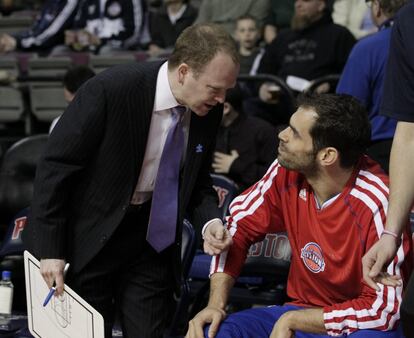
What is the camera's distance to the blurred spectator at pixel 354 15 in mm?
8094

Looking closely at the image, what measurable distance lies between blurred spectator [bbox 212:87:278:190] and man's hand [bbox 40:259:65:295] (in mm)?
2817

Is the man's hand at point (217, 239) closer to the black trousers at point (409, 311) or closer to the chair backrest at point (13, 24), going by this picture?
the black trousers at point (409, 311)

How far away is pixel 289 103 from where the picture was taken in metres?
6.90

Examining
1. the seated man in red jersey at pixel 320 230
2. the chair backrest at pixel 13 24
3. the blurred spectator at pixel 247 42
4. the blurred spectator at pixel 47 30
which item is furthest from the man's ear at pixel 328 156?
the chair backrest at pixel 13 24

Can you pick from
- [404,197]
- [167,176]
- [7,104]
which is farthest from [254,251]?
[7,104]

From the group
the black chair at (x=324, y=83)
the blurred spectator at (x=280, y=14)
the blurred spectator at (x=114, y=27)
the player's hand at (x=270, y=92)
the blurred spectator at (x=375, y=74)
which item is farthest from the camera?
the blurred spectator at (x=114, y=27)

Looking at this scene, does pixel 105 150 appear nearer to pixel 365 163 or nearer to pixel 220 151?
pixel 365 163

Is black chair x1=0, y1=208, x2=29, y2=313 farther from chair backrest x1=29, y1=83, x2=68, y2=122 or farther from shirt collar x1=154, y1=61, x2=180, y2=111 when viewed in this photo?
chair backrest x1=29, y1=83, x2=68, y2=122

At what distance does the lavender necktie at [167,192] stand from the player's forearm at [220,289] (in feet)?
0.71

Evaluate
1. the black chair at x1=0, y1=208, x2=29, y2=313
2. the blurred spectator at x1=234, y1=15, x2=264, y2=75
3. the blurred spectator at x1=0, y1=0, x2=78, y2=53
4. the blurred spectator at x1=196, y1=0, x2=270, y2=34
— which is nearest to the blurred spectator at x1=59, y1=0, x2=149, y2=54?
the blurred spectator at x1=0, y1=0, x2=78, y2=53

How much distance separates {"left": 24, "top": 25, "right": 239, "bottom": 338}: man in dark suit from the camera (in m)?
3.21

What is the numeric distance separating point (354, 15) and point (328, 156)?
5.07 meters

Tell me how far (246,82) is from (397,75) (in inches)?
181

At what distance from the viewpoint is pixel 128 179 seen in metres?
3.35
